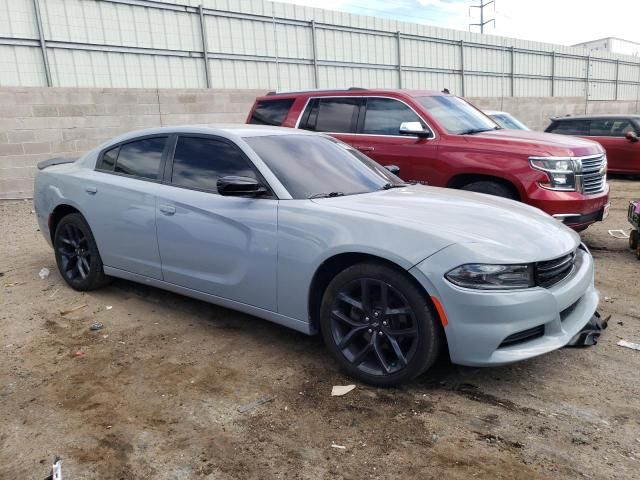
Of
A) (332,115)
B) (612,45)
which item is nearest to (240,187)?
(332,115)

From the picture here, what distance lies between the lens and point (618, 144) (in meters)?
12.6

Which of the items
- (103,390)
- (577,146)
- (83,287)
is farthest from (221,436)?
(577,146)

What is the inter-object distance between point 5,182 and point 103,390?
8.04 metres

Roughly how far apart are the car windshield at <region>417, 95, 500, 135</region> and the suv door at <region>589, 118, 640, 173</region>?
6.82m

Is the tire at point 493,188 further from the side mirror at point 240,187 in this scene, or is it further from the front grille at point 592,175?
the side mirror at point 240,187

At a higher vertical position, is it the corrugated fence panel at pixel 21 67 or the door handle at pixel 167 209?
the corrugated fence panel at pixel 21 67

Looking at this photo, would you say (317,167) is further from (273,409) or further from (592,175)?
(592,175)

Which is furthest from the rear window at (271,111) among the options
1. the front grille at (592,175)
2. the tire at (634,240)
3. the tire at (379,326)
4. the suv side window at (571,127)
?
the suv side window at (571,127)

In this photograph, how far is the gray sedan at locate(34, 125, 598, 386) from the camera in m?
3.02

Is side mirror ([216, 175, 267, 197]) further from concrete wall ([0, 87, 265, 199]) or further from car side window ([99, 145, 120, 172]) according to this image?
concrete wall ([0, 87, 265, 199])

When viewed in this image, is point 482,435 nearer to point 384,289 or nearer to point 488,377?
point 488,377

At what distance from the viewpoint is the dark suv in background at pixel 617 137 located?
12.5 m

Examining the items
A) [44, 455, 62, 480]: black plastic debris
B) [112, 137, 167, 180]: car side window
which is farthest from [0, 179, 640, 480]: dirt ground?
[112, 137, 167, 180]: car side window

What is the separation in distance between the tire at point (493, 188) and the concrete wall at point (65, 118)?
24.6 feet
